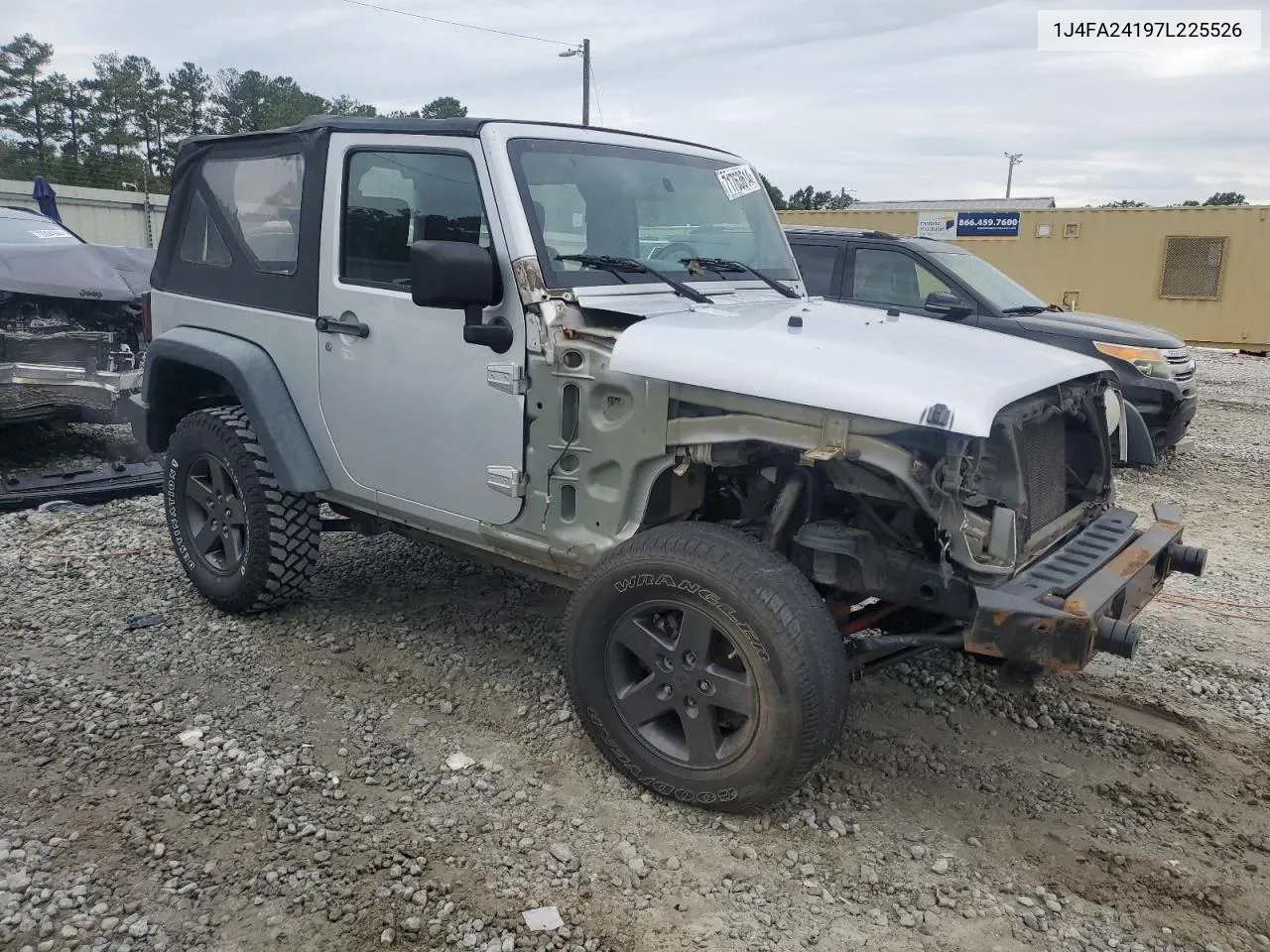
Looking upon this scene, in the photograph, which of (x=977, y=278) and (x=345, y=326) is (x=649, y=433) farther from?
(x=977, y=278)

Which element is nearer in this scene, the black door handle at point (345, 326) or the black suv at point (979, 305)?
the black door handle at point (345, 326)

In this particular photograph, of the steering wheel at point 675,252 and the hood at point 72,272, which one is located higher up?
the steering wheel at point 675,252

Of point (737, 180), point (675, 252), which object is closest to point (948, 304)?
point (737, 180)

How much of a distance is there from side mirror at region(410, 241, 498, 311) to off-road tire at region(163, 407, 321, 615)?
144 centimetres

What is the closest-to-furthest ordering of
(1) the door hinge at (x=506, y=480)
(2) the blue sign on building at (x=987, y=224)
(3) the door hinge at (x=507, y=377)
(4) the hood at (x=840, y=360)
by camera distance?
(4) the hood at (x=840, y=360)
(3) the door hinge at (x=507, y=377)
(1) the door hinge at (x=506, y=480)
(2) the blue sign on building at (x=987, y=224)

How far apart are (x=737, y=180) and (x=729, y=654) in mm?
2218

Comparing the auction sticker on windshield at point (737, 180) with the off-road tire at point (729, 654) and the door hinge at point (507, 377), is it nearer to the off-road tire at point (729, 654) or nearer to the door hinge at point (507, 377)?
the door hinge at point (507, 377)

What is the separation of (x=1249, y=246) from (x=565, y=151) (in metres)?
17.2

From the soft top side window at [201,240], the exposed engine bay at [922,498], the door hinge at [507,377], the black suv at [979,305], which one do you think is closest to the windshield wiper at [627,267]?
the door hinge at [507,377]

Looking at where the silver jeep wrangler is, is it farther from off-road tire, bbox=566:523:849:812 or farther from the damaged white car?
the damaged white car

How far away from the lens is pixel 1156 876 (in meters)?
2.84

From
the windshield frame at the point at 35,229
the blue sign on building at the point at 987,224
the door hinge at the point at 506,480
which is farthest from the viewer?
the blue sign on building at the point at 987,224

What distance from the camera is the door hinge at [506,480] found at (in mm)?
3412

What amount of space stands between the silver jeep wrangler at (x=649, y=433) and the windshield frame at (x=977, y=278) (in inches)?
155
